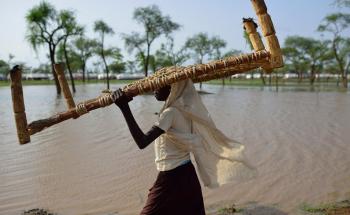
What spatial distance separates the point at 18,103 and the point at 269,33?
5.57 ft

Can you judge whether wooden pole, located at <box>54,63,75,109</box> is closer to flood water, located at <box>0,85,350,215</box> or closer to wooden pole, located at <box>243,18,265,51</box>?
wooden pole, located at <box>243,18,265,51</box>

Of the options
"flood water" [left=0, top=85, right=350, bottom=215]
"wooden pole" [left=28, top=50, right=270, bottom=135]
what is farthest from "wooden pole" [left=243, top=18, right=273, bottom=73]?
"flood water" [left=0, top=85, right=350, bottom=215]

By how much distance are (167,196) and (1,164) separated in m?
4.84

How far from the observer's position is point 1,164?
6.85 m

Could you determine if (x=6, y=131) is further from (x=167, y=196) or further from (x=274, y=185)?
(x=167, y=196)

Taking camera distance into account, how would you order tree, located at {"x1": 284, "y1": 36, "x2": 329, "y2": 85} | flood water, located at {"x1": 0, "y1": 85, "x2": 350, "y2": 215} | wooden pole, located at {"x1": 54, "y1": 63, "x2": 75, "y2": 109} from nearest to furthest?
wooden pole, located at {"x1": 54, "y1": 63, "x2": 75, "y2": 109} < flood water, located at {"x1": 0, "y1": 85, "x2": 350, "y2": 215} < tree, located at {"x1": 284, "y1": 36, "x2": 329, "y2": 85}

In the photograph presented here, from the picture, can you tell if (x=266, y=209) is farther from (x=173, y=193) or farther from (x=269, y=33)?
(x=269, y=33)

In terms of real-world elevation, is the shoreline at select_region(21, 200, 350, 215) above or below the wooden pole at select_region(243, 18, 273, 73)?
below

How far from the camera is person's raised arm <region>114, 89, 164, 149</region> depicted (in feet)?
8.64

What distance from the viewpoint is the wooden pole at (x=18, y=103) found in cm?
277

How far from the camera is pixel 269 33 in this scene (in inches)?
102

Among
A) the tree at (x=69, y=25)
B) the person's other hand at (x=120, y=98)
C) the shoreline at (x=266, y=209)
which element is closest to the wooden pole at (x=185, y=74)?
the person's other hand at (x=120, y=98)

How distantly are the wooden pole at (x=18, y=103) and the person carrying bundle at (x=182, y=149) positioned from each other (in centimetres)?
66

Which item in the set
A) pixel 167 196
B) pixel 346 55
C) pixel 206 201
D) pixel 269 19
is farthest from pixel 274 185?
pixel 346 55
